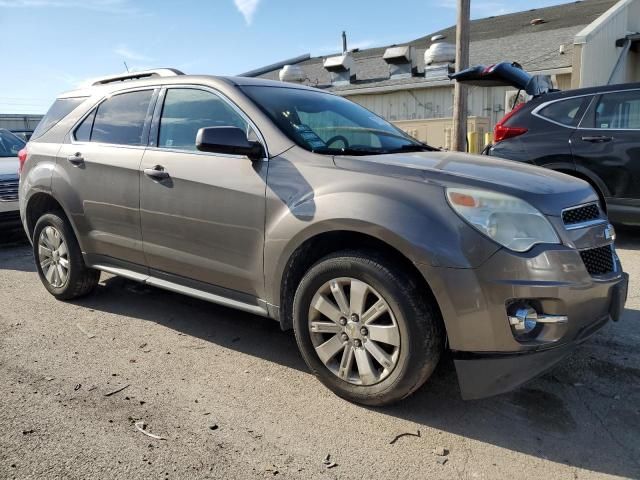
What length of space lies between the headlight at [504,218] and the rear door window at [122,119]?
2.42 metres

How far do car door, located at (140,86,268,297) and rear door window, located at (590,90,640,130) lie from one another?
4618 mm

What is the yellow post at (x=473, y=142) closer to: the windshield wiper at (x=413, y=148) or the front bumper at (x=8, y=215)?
the windshield wiper at (x=413, y=148)

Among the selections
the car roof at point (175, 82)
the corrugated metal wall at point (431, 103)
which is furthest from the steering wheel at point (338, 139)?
the corrugated metal wall at point (431, 103)

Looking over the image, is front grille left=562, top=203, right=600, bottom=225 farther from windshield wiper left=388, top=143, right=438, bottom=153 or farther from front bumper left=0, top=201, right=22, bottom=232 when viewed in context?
front bumper left=0, top=201, right=22, bottom=232

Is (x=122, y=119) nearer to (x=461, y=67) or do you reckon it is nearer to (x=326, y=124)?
(x=326, y=124)

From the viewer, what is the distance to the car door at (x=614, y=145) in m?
A: 5.91

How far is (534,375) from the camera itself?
2.53m

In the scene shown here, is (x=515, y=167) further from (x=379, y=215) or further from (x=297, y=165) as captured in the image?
(x=297, y=165)

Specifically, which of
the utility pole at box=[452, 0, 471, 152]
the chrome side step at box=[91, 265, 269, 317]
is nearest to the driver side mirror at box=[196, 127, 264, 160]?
the chrome side step at box=[91, 265, 269, 317]

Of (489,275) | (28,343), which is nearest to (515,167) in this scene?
(489,275)

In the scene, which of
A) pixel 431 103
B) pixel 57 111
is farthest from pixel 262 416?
pixel 431 103

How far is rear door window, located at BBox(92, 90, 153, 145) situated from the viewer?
3.94 metres

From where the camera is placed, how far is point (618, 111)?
239 inches

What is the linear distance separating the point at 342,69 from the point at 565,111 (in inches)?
527
